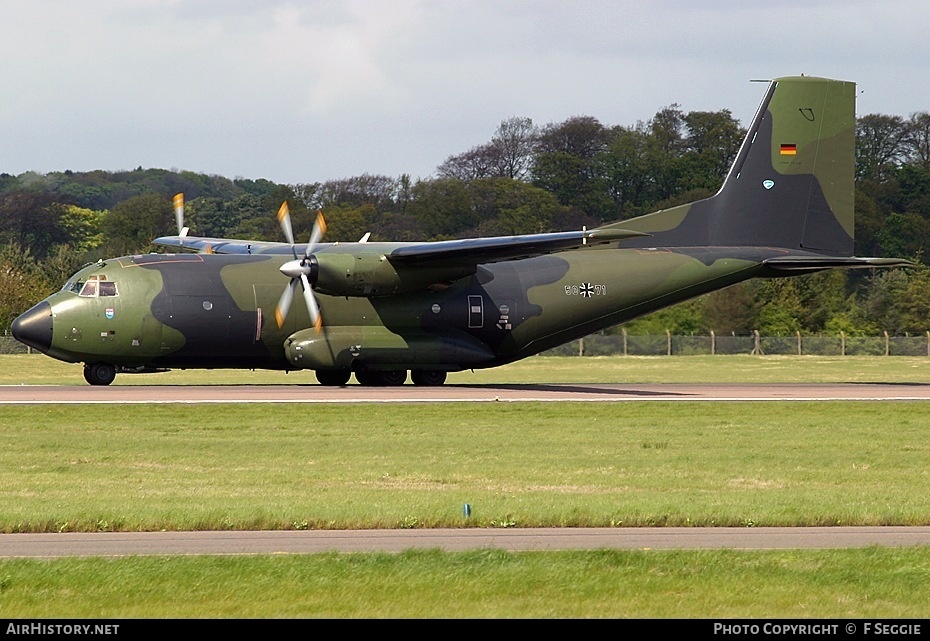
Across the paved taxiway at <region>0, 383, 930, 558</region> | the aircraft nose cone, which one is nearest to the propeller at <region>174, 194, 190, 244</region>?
the aircraft nose cone

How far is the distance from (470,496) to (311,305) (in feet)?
60.0

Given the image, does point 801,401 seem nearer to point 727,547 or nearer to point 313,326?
point 313,326

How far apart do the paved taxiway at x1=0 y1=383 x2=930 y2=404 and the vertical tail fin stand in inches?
185

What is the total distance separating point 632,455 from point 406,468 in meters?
4.44

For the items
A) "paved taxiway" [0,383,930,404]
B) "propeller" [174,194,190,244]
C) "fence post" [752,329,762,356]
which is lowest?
"fence post" [752,329,762,356]

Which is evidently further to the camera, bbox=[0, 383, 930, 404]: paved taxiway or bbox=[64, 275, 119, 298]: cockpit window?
bbox=[64, 275, 119, 298]: cockpit window

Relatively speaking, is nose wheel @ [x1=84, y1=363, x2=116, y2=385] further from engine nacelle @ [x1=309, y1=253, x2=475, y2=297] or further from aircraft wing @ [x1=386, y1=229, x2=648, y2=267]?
aircraft wing @ [x1=386, y1=229, x2=648, y2=267]

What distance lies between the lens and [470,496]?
705 inches

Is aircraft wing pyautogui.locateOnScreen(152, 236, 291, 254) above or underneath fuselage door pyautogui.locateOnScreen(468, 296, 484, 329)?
above

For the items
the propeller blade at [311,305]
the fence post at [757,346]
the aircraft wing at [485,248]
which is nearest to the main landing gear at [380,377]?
the propeller blade at [311,305]

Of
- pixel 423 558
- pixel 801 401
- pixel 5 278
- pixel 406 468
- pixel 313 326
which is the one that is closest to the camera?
pixel 423 558

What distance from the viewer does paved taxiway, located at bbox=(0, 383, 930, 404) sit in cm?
3234

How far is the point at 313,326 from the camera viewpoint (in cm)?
3588
